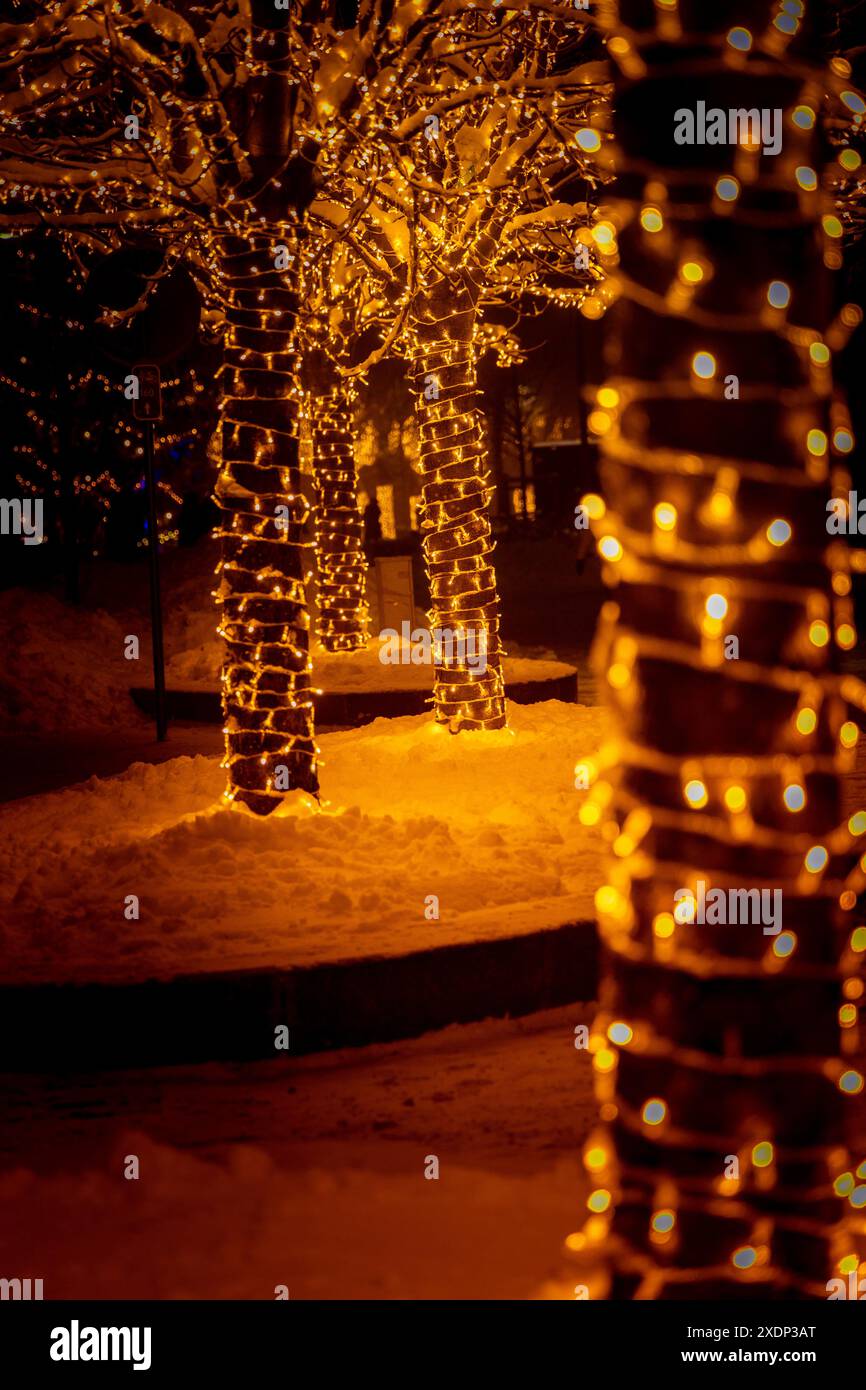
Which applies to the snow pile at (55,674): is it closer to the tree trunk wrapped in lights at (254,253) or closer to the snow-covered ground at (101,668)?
the snow-covered ground at (101,668)

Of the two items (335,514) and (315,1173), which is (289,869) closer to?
(315,1173)

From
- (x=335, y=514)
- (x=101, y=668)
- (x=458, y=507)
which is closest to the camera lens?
(x=458, y=507)

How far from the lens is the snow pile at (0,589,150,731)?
1647 centimetres

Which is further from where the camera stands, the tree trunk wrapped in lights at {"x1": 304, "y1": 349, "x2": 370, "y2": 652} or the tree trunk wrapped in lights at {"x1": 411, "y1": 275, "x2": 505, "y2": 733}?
the tree trunk wrapped in lights at {"x1": 304, "y1": 349, "x2": 370, "y2": 652}

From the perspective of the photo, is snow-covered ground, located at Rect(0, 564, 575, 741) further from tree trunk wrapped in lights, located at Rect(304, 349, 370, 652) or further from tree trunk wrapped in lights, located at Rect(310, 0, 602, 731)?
tree trunk wrapped in lights, located at Rect(310, 0, 602, 731)

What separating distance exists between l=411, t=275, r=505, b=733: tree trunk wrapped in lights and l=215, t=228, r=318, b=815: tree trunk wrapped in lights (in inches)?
122

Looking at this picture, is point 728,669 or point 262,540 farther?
point 262,540

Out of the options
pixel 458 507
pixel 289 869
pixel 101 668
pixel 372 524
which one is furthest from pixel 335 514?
pixel 372 524

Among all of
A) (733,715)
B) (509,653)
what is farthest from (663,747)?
(509,653)

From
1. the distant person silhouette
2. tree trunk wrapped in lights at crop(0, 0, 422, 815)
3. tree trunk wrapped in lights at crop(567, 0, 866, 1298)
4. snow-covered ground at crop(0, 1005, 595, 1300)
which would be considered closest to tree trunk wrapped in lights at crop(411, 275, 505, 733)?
tree trunk wrapped in lights at crop(0, 0, 422, 815)

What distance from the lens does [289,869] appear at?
24.1ft

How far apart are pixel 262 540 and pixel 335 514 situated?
30.6 feet

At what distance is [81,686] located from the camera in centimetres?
1711
